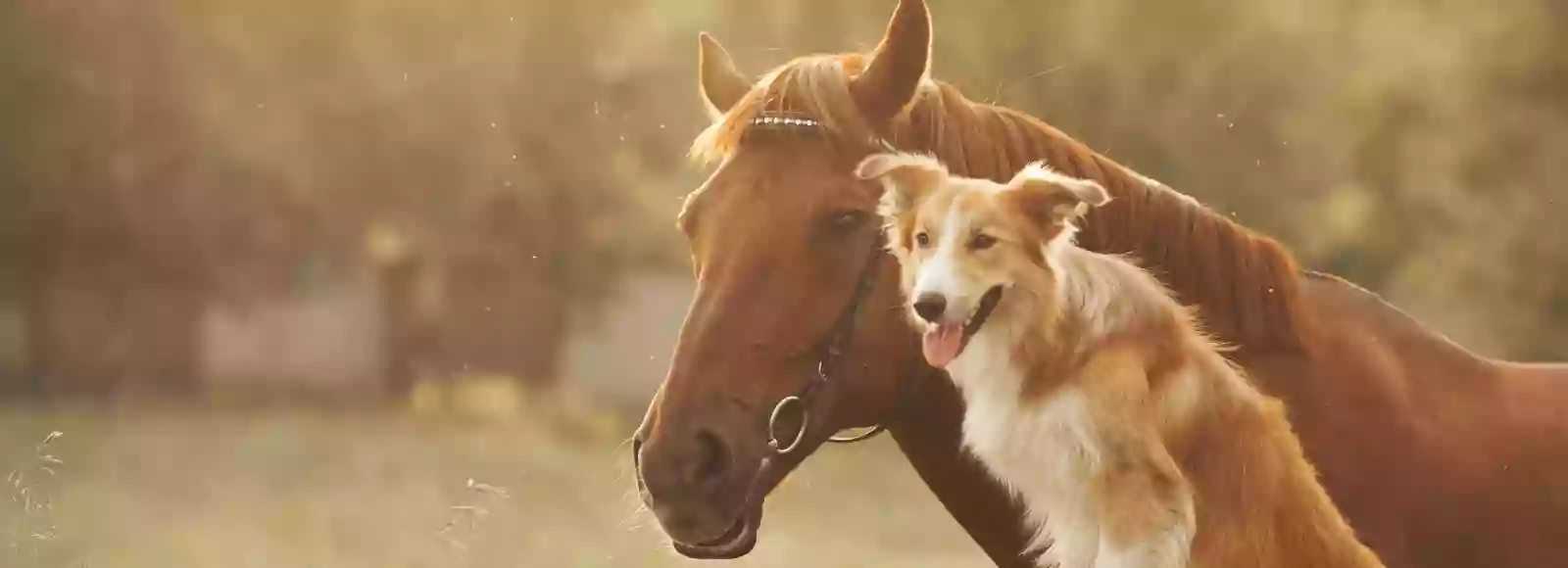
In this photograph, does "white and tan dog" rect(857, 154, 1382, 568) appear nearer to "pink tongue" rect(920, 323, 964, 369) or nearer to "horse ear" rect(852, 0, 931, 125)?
"pink tongue" rect(920, 323, 964, 369)

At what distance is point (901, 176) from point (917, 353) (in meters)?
0.22

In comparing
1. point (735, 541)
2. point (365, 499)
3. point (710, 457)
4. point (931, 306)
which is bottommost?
point (365, 499)

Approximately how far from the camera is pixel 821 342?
134 cm

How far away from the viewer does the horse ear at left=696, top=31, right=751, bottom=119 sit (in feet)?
5.22

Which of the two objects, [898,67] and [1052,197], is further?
[898,67]

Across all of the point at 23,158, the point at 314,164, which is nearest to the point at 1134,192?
the point at 314,164

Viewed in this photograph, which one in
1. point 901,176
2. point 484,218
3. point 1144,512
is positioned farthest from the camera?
point 484,218

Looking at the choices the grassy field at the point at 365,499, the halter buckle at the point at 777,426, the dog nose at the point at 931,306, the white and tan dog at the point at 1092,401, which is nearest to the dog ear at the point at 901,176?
the white and tan dog at the point at 1092,401

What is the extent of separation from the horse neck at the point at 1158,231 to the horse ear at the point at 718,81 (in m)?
0.31

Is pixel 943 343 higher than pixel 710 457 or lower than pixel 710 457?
higher

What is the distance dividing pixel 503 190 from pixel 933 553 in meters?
0.93

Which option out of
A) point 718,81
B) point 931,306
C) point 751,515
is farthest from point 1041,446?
point 718,81

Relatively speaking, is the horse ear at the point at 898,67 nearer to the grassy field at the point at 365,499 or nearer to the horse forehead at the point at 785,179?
the horse forehead at the point at 785,179

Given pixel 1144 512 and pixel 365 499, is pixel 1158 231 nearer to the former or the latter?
pixel 1144 512
